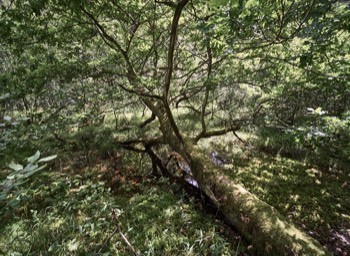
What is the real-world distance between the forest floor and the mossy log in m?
0.21

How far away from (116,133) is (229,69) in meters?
3.85

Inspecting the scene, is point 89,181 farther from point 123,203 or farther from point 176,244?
point 176,244

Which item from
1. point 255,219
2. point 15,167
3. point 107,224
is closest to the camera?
point 15,167

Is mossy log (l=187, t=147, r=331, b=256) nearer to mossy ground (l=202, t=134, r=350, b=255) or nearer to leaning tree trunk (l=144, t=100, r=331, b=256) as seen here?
leaning tree trunk (l=144, t=100, r=331, b=256)

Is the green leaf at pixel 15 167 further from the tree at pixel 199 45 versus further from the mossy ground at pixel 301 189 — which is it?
the mossy ground at pixel 301 189

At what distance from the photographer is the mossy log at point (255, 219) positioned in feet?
7.03

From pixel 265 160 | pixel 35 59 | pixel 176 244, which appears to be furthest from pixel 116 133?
pixel 176 244

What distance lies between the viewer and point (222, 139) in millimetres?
6668

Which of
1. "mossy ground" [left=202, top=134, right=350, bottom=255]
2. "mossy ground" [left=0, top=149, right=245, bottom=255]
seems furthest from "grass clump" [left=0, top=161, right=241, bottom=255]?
"mossy ground" [left=202, top=134, right=350, bottom=255]

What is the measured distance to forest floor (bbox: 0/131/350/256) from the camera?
2.44m

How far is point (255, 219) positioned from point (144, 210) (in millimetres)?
1478

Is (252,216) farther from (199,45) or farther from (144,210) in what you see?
(199,45)

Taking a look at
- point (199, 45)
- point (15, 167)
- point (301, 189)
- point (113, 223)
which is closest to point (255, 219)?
point (113, 223)

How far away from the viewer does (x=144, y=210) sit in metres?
3.13
